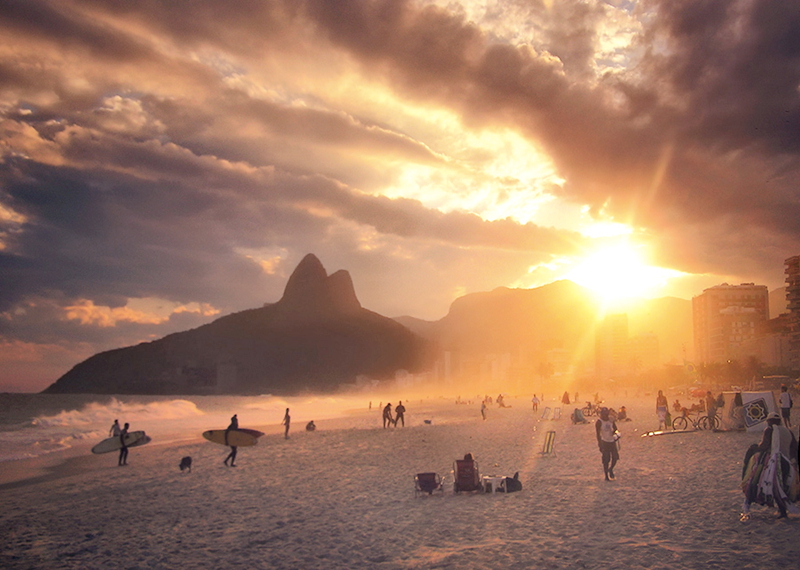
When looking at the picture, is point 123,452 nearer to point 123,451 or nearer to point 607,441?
point 123,451

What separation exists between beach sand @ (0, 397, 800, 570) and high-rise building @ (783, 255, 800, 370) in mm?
110662

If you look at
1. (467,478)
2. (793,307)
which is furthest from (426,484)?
(793,307)

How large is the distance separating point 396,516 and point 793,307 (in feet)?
477

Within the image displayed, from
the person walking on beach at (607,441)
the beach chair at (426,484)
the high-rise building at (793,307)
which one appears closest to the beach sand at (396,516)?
the beach chair at (426,484)

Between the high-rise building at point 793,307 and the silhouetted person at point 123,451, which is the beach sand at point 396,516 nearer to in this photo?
the silhouetted person at point 123,451

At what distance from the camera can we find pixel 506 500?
1178cm

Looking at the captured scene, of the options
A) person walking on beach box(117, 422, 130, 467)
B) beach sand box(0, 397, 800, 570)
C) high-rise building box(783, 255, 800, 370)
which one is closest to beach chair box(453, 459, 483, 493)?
beach sand box(0, 397, 800, 570)

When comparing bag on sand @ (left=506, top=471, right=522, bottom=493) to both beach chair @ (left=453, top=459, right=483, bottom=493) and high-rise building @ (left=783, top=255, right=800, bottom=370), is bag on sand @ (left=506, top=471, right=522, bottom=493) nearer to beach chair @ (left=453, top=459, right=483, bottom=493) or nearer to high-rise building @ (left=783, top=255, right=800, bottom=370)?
beach chair @ (left=453, top=459, right=483, bottom=493)

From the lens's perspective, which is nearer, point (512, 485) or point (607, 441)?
point (512, 485)

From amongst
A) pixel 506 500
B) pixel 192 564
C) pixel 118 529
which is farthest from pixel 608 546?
pixel 118 529

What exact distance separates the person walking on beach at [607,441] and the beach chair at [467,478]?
134 inches

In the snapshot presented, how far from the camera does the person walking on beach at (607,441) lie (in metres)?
13.0

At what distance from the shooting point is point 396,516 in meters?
10.9

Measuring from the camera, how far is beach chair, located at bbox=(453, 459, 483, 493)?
1266 cm
